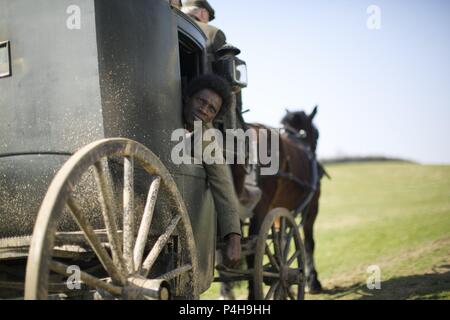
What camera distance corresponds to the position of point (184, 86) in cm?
434

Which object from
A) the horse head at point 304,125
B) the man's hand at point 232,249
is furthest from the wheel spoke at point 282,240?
the horse head at point 304,125

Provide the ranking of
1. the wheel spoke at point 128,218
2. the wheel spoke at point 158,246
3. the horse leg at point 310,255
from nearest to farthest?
1. the wheel spoke at point 128,218
2. the wheel spoke at point 158,246
3. the horse leg at point 310,255

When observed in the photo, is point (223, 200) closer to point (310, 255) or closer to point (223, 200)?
point (223, 200)

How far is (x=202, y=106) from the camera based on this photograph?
3.74 m

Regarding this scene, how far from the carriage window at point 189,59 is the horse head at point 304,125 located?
4223 mm

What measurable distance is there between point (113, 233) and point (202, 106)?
1.56 meters

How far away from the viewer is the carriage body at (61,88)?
2.81 m

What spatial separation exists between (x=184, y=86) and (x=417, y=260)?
4.80 metres

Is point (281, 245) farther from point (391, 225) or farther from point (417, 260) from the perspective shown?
point (391, 225)

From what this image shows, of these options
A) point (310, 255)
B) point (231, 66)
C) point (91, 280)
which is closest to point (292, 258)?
point (231, 66)

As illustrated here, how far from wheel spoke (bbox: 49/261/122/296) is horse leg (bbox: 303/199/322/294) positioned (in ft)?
16.5

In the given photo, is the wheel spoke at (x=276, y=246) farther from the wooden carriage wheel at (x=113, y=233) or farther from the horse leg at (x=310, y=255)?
the horse leg at (x=310, y=255)
